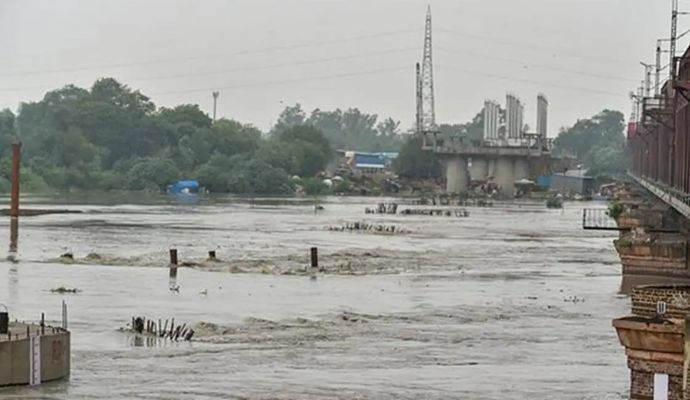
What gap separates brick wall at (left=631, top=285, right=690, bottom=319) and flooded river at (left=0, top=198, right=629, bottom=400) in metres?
5.80

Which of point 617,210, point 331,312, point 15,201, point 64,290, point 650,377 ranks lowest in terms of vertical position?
point 331,312

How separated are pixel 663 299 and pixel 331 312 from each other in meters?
26.3

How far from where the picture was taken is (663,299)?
30844 mm

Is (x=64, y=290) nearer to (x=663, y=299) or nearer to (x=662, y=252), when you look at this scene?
(x=662, y=252)

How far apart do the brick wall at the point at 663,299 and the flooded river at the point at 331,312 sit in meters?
5.80

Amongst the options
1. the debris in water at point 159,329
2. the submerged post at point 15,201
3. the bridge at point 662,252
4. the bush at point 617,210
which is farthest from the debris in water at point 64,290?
the bush at point 617,210

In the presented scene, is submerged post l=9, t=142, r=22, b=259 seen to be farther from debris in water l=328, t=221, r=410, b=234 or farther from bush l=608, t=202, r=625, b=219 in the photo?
bush l=608, t=202, r=625, b=219

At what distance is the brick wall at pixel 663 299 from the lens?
30.5 metres

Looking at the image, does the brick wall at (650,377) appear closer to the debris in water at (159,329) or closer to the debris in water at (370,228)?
the debris in water at (159,329)

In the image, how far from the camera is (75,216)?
128000 mm

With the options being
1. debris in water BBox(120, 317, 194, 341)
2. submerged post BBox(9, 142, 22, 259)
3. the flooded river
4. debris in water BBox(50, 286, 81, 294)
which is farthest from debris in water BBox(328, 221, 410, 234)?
debris in water BBox(120, 317, 194, 341)

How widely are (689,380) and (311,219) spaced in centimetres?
10749

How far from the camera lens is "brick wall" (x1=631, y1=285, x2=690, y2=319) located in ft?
100.0

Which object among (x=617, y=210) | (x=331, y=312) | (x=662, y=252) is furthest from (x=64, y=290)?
(x=617, y=210)
